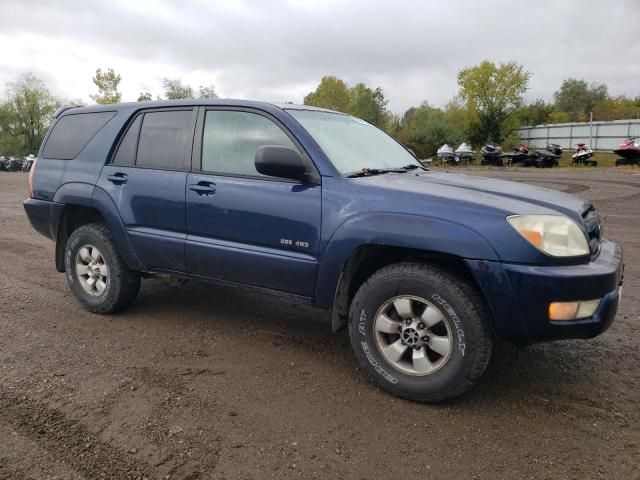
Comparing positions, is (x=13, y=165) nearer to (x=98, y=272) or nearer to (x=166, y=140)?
(x=98, y=272)

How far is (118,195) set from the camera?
163 inches

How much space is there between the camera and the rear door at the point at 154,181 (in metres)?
3.87

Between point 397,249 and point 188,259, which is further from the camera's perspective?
point 188,259

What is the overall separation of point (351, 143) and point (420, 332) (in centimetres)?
155

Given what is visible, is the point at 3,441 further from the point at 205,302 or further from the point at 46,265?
the point at 46,265

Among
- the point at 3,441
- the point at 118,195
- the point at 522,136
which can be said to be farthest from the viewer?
the point at 522,136

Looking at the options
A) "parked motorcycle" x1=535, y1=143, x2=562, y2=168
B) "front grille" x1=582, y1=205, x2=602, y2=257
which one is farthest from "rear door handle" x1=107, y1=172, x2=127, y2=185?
"parked motorcycle" x1=535, y1=143, x2=562, y2=168

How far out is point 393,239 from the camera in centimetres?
296

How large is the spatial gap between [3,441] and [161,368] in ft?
3.33

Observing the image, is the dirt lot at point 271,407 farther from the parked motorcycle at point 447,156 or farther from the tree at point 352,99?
the tree at point 352,99

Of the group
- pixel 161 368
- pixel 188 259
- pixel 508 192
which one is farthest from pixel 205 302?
pixel 508 192

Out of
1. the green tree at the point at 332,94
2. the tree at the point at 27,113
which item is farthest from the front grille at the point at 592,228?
the tree at the point at 27,113

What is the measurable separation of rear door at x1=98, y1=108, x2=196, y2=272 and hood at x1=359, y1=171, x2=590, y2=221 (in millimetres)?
1520

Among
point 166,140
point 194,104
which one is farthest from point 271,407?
point 194,104
